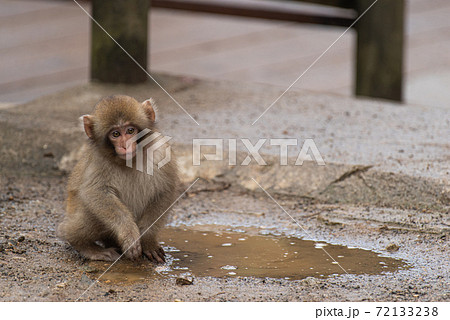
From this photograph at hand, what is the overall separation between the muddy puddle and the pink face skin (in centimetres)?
50

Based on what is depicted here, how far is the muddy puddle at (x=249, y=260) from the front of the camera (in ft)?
11.5

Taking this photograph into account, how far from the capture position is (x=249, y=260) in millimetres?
3703

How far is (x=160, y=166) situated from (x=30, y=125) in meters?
1.73

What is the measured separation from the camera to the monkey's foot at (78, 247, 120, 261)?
12.1 ft

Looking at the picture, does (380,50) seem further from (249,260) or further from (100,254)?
(100,254)

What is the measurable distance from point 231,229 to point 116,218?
760 millimetres

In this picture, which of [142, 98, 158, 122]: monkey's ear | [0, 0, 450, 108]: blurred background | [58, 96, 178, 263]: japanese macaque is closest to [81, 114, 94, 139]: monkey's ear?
[58, 96, 178, 263]: japanese macaque

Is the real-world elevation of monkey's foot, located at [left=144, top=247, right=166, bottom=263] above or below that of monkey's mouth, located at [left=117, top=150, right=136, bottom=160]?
below

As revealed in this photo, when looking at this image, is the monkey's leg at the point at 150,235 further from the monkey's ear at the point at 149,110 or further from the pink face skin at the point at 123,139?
the monkey's ear at the point at 149,110

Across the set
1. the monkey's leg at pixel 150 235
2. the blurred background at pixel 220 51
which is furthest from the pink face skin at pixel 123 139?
the blurred background at pixel 220 51

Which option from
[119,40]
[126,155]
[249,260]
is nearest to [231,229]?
[249,260]

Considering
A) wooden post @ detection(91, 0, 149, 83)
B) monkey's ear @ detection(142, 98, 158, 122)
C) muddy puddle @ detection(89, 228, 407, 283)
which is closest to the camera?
muddy puddle @ detection(89, 228, 407, 283)

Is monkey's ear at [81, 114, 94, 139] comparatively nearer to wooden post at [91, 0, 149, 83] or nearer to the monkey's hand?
the monkey's hand

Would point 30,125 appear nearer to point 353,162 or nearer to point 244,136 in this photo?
point 244,136
